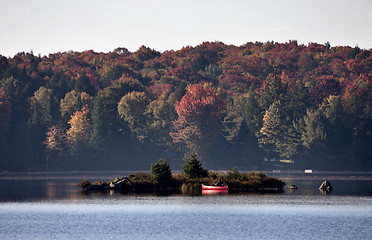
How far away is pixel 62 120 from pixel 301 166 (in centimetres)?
5752

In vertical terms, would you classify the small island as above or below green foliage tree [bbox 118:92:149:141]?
below

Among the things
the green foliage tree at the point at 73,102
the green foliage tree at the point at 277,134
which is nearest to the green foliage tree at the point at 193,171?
the green foliage tree at the point at 277,134

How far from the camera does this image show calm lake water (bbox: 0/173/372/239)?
56281 mm

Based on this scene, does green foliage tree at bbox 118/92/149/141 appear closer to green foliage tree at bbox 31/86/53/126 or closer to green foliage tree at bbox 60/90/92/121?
green foliage tree at bbox 60/90/92/121

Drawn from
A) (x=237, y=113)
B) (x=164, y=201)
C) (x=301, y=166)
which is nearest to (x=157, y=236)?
(x=164, y=201)

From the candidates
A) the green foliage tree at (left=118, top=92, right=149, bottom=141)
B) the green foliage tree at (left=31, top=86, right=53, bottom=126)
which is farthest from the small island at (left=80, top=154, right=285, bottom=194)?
the green foliage tree at (left=31, top=86, right=53, bottom=126)

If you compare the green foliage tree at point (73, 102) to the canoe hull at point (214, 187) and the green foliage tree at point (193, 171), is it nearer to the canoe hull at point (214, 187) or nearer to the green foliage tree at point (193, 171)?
the green foliage tree at point (193, 171)

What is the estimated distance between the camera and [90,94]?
191 metres

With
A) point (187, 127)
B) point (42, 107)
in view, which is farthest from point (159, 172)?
point (42, 107)

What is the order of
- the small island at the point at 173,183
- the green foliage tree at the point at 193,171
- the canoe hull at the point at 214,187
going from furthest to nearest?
the green foliage tree at the point at 193,171, the small island at the point at 173,183, the canoe hull at the point at 214,187

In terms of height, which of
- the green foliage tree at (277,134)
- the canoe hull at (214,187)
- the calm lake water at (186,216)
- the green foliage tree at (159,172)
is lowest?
the calm lake water at (186,216)

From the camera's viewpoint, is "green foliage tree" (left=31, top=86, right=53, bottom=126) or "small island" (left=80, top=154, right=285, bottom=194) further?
"green foliage tree" (left=31, top=86, right=53, bottom=126)

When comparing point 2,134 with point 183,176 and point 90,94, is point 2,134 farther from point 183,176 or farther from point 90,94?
point 183,176

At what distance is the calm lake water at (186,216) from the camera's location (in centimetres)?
5628
